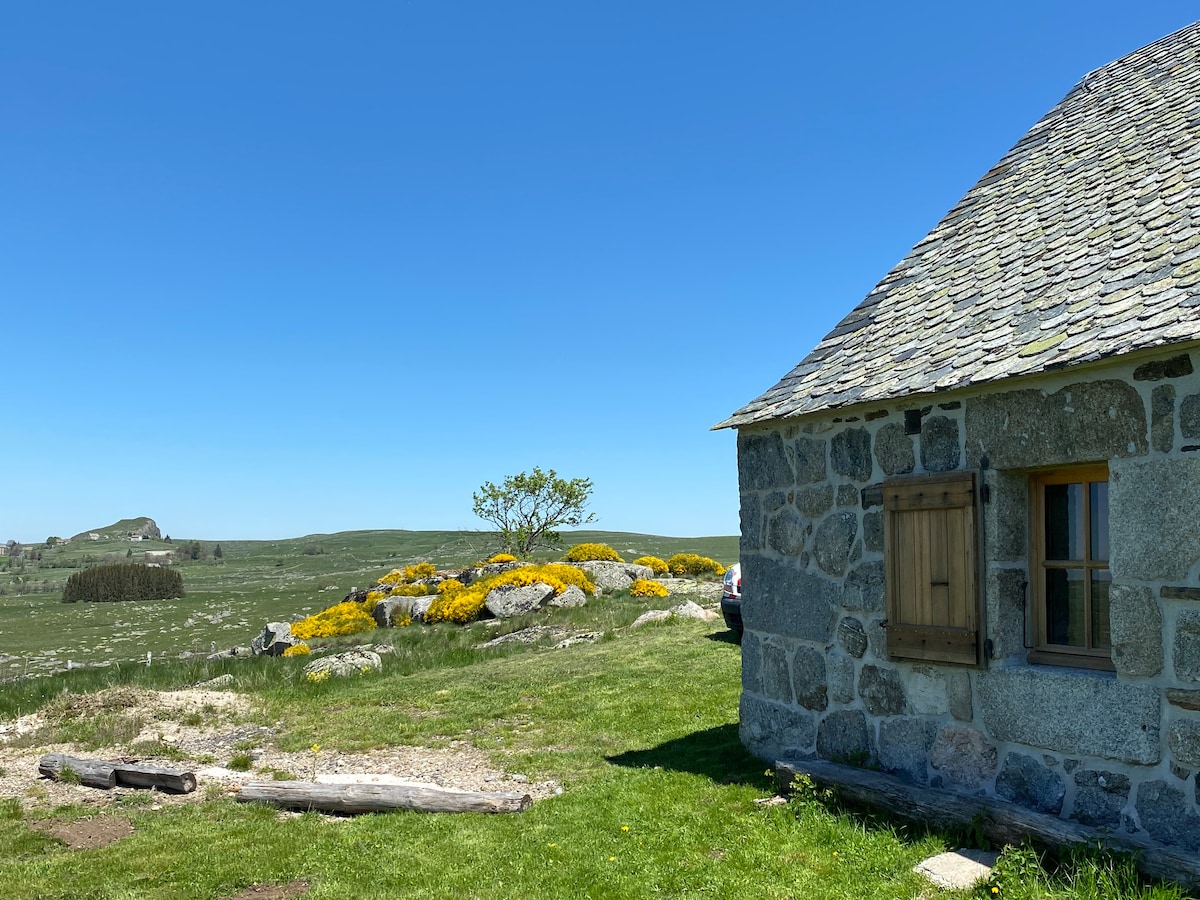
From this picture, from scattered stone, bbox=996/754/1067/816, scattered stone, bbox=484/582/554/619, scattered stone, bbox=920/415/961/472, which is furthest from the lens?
scattered stone, bbox=484/582/554/619

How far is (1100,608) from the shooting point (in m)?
5.47

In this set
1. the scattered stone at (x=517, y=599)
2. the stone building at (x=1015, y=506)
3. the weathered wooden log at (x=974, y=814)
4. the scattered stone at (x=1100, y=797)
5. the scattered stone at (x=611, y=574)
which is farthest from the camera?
the scattered stone at (x=611, y=574)

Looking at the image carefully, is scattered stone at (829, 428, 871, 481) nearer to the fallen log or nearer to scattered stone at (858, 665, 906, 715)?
scattered stone at (858, 665, 906, 715)

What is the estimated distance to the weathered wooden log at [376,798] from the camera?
6879mm

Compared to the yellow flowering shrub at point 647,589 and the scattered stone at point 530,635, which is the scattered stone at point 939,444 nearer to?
the scattered stone at point 530,635

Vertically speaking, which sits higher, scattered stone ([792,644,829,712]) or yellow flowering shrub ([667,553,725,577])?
scattered stone ([792,644,829,712])

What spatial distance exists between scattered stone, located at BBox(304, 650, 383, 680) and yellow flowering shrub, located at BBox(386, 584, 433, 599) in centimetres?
1049

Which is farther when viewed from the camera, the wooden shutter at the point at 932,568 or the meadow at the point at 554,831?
the wooden shutter at the point at 932,568

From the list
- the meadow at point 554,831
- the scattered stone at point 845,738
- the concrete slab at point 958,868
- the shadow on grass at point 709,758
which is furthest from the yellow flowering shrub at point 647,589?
the concrete slab at point 958,868

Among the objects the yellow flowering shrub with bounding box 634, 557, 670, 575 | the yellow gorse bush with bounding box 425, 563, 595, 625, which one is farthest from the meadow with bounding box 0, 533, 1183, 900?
the yellow flowering shrub with bounding box 634, 557, 670, 575

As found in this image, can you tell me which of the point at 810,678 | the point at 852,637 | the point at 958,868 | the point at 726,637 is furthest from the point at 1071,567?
the point at 726,637

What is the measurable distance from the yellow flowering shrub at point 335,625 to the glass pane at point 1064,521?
20.1 meters

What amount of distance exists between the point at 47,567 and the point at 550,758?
102024mm

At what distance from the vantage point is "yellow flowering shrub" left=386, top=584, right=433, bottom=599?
26703 mm
